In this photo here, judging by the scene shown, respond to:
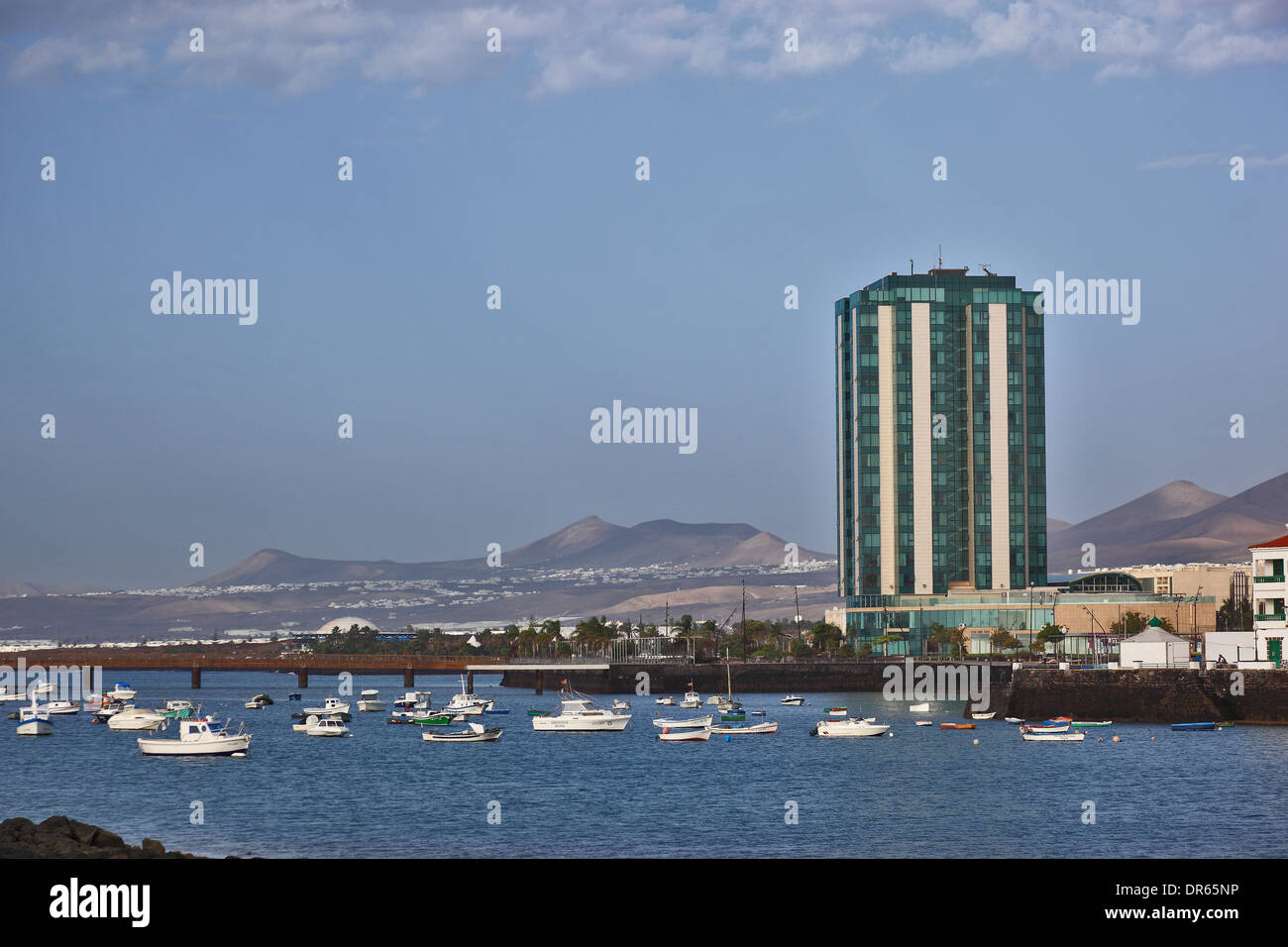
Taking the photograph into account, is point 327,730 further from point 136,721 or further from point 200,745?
point 200,745

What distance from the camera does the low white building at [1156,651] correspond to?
127438mm

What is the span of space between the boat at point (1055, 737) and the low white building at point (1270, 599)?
15.3m

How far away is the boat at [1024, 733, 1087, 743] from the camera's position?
4727 inches

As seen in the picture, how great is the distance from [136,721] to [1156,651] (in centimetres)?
10456

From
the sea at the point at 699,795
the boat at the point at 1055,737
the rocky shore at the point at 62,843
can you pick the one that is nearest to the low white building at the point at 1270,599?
the sea at the point at 699,795

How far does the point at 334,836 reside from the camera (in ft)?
239

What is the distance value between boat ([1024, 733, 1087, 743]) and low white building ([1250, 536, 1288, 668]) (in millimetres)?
15298

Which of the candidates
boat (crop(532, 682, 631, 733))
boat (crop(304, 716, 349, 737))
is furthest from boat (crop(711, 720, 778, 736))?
boat (crop(304, 716, 349, 737))

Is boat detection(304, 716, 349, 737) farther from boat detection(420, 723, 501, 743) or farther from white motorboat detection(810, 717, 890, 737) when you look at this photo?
white motorboat detection(810, 717, 890, 737)

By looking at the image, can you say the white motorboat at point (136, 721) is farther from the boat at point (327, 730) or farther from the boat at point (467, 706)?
the boat at point (467, 706)

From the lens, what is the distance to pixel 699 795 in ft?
295

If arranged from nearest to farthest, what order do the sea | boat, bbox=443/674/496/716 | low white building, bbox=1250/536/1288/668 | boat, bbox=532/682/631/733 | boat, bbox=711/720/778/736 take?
the sea < low white building, bbox=1250/536/1288/668 < boat, bbox=711/720/778/736 < boat, bbox=532/682/631/733 < boat, bbox=443/674/496/716
